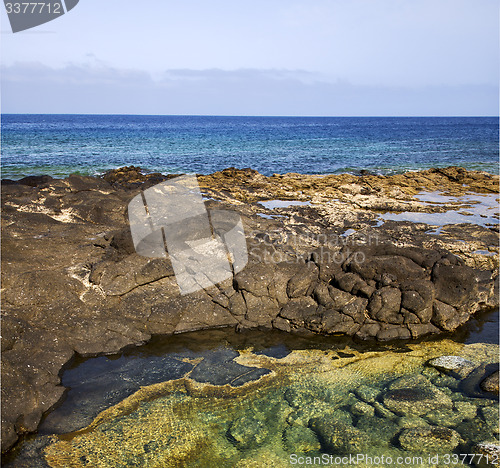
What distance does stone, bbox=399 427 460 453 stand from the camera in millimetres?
6145

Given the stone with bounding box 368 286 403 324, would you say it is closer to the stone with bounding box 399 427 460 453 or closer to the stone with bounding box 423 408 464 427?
the stone with bounding box 423 408 464 427

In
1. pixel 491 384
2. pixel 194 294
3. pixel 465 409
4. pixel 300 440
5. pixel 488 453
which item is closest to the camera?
pixel 488 453

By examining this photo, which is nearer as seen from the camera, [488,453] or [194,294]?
[488,453]

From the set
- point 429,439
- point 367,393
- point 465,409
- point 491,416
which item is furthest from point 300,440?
point 491,416

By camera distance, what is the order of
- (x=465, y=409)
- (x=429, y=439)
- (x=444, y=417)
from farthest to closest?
(x=465, y=409) → (x=444, y=417) → (x=429, y=439)

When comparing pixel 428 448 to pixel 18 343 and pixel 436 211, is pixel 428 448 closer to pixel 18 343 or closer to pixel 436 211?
pixel 18 343

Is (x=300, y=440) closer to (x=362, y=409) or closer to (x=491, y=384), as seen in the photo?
(x=362, y=409)

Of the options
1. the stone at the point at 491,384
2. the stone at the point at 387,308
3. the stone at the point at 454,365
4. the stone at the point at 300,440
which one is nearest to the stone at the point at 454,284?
the stone at the point at 387,308

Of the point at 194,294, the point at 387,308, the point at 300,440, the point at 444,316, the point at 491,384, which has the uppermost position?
the point at 194,294

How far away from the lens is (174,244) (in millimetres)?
10594

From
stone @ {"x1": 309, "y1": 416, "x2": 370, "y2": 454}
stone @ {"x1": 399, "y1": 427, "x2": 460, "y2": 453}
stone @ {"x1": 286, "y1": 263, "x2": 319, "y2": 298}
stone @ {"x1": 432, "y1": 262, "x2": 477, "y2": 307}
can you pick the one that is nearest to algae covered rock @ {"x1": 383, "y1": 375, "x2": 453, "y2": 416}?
stone @ {"x1": 399, "y1": 427, "x2": 460, "y2": 453}

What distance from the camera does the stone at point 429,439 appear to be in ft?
20.2

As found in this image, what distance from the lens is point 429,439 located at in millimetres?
6285

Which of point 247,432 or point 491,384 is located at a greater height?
point 491,384
